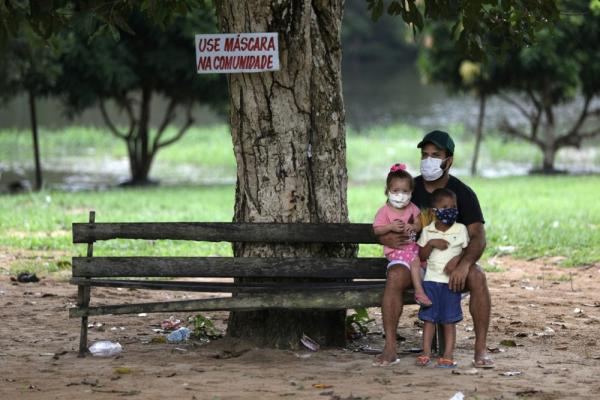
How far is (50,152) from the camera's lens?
105 feet

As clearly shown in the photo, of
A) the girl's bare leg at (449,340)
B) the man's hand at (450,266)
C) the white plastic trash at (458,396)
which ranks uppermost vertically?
the man's hand at (450,266)

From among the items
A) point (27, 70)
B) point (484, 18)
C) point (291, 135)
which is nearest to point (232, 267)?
point (291, 135)

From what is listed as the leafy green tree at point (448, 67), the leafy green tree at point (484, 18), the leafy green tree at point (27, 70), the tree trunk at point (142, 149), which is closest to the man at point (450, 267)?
the leafy green tree at point (484, 18)

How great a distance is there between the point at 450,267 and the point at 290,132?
137cm

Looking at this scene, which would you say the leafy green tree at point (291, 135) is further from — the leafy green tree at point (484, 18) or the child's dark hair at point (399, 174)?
the leafy green tree at point (484, 18)

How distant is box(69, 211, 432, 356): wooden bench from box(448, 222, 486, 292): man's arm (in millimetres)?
351

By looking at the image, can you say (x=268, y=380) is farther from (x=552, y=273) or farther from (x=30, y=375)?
(x=552, y=273)

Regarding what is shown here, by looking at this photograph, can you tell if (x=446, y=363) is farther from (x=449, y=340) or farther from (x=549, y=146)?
(x=549, y=146)

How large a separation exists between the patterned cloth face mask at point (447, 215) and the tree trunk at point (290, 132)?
90 cm

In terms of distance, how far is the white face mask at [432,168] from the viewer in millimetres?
6438

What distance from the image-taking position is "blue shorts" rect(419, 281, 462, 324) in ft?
20.9

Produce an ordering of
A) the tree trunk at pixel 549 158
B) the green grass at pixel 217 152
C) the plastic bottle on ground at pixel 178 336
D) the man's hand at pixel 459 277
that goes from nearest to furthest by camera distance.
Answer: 1. the man's hand at pixel 459 277
2. the plastic bottle on ground at pixel 178 336
3. the tree trunk at pixel 549 158
4. the green grass at pixel 217 152

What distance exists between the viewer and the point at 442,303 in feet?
21.0

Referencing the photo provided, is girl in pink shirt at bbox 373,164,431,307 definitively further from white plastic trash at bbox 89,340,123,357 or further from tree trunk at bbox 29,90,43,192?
tree trunk at bbox 29,90,43,192
